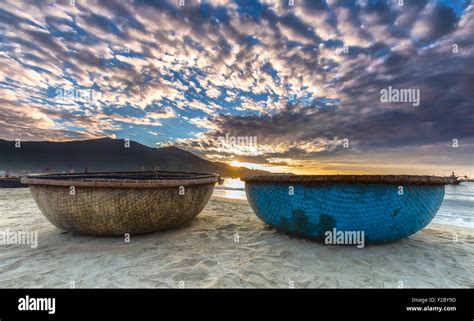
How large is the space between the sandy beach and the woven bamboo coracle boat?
10.4 inches

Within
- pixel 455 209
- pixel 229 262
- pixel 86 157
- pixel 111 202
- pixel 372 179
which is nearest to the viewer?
pixel 229 262

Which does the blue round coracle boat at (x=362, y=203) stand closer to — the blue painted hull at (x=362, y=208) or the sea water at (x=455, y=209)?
the blue painted hull at (x=362, y=208)

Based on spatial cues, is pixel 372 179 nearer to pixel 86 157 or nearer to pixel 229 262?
pixel 229 262

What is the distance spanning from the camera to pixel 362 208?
3023 millimetres

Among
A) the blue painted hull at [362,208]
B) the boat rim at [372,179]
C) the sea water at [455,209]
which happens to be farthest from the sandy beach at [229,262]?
the sea water at [455,209]

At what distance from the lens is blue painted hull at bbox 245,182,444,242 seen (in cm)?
303

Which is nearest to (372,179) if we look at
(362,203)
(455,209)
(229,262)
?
(362,203)

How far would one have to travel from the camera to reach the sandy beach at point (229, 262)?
2.29 m

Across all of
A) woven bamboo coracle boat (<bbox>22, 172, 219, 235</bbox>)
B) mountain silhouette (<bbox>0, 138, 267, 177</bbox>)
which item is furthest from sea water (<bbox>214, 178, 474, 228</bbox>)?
mountain silhouette (<bbox>0, 138, 267, 177</bbox>)

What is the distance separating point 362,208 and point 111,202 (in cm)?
351

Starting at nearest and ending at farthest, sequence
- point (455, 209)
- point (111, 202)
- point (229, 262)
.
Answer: point (229, 262), point (111, 202), point (455, 209)
